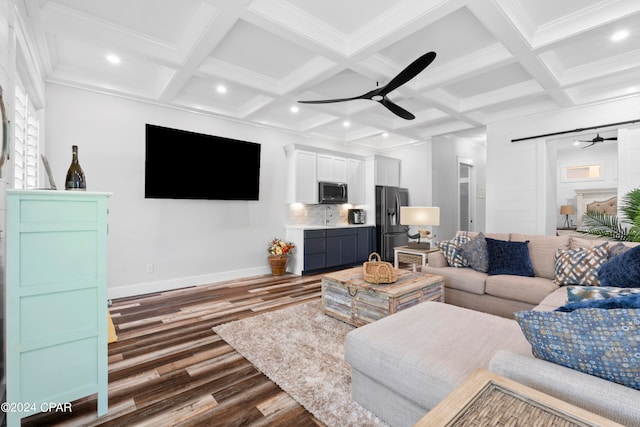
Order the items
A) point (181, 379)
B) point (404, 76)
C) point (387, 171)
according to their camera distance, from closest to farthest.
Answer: point (181, 379) < point (404, 76) < point (387, 171)

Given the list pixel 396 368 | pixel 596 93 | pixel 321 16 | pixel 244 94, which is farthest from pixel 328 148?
pixel 396 368

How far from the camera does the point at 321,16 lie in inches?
105

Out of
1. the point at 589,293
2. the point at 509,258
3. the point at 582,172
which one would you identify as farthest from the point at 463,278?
the point at 582,172

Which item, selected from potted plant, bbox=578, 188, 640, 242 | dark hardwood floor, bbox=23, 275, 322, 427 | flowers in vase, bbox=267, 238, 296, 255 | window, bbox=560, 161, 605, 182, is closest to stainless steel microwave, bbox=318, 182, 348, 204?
flowers in vase, bbox=267, 238, 296, 255

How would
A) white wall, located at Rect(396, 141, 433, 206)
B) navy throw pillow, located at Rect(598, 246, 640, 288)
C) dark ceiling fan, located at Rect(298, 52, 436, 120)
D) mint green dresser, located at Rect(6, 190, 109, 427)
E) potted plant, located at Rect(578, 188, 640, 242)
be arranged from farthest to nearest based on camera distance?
white wall, located at Rect(396, 141, 433, 206)
potted plant, located at Rect(578, 188, 640, 242)
dark ceiling fan, located at Rect(298, 52, 436, 120)
navy throw pillow, located at Rect(598, 246, 640, 288)
mint green dresser, located at Rect(6, 190, 109, 427)

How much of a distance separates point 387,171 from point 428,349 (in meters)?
5.52

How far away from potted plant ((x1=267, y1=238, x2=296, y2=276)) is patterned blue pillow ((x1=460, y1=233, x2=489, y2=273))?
9.19ft

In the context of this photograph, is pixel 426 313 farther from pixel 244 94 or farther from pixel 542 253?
pixel 244 94

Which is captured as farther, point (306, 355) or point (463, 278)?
point (463, 278)

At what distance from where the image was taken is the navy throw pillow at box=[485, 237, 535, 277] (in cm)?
315

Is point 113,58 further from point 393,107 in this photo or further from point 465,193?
point 465,193

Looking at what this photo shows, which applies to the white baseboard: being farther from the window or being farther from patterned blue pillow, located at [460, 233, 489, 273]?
the window

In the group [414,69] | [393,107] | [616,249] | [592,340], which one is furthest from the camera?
[393,107]

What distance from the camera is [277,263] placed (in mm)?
5168
